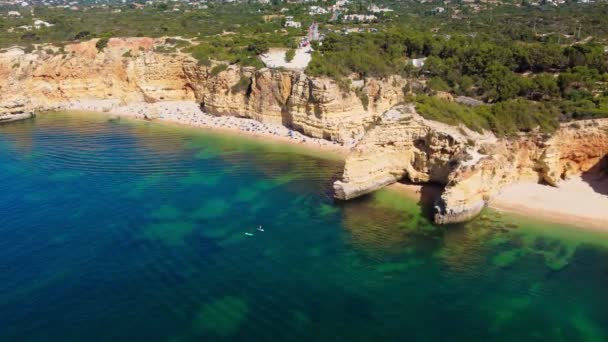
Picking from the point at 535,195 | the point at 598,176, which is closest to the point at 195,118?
the point at 535,195

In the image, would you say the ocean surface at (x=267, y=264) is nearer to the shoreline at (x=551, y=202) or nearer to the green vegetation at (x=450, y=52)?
the shoreline at (x=551, y=202)

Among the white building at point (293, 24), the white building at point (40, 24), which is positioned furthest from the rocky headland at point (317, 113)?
the white building at point (293, 24)

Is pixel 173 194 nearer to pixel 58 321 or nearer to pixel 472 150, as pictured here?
pixel 58 321

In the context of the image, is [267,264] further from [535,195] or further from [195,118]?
[195,118]

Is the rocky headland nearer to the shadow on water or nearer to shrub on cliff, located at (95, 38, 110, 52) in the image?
the shadow on water

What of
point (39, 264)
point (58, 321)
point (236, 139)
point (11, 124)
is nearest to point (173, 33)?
point (11, 124)

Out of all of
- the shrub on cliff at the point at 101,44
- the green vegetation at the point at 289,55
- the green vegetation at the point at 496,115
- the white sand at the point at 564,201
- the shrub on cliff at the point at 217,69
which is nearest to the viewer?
the white sand at the point at 564,201

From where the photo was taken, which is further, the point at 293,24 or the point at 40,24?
the point at 40,24
